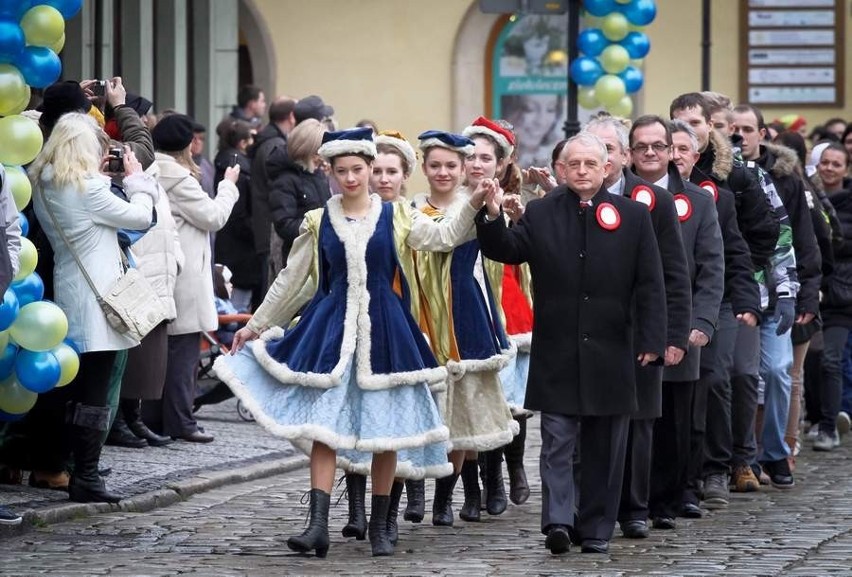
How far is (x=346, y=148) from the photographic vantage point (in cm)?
949

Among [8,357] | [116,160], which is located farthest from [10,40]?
[116,160]

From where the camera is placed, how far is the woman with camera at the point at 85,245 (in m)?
10.6

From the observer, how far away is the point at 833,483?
12438 mm

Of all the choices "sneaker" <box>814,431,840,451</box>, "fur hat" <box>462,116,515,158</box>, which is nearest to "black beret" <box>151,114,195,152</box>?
"fur hat" <box>462,116,515,158</box>

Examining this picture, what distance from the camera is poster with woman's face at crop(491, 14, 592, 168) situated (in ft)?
82.5

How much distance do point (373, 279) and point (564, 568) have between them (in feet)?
5.02

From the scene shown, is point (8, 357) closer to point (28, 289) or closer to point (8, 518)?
point (28, 289)

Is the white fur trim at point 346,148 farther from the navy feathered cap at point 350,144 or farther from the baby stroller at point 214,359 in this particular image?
the baby stroller at point 214,359

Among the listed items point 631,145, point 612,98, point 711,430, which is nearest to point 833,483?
point 711,430

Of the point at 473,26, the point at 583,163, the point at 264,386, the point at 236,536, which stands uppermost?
the point at 473,26

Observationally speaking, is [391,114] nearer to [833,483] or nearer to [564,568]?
[833,483]

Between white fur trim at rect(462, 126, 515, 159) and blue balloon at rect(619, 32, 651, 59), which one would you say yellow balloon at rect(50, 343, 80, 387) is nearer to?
white fur trim at rect(462, 126, 515, 159)

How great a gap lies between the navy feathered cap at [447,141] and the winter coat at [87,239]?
144 cm

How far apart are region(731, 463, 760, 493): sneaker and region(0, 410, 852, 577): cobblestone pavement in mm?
416
